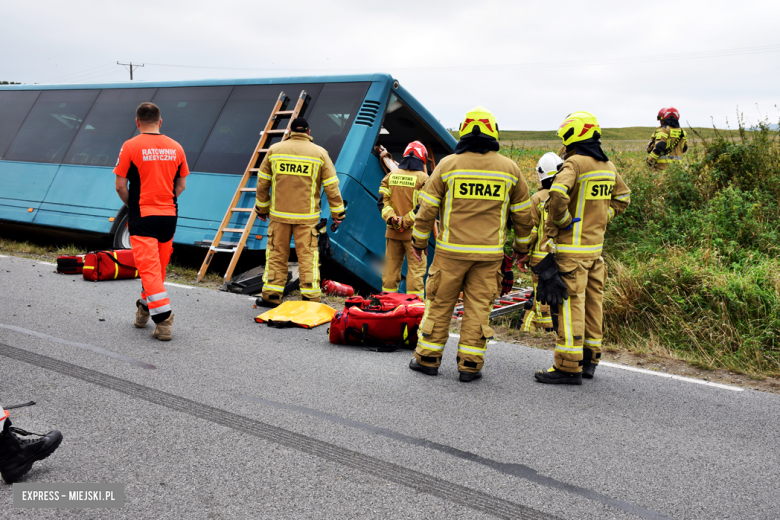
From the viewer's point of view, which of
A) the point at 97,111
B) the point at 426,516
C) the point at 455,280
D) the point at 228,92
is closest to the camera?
the point at 426,516

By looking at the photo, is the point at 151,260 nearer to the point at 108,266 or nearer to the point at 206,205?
the point at 108,266

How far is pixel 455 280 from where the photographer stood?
4242 millimetres

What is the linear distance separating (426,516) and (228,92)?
8117 mm

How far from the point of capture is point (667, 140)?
978cm

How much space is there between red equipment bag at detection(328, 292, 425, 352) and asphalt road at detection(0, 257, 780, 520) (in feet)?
0.43

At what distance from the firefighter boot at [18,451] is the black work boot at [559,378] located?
122 inches

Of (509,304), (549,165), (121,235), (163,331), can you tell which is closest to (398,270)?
(509,304)

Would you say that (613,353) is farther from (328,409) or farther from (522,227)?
(328,409)

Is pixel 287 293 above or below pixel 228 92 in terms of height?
below

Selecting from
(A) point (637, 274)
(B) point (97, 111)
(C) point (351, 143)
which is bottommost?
(A) point (637, 274)

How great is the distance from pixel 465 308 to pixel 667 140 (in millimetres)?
7289

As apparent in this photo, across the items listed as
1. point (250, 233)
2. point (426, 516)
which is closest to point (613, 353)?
point (426, 516)

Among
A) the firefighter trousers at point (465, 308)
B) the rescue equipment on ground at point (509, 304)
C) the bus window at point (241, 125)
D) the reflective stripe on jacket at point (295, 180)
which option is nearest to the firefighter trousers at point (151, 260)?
the reflective stripe on jacket at point (295, 180)

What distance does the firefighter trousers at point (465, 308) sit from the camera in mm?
4191
